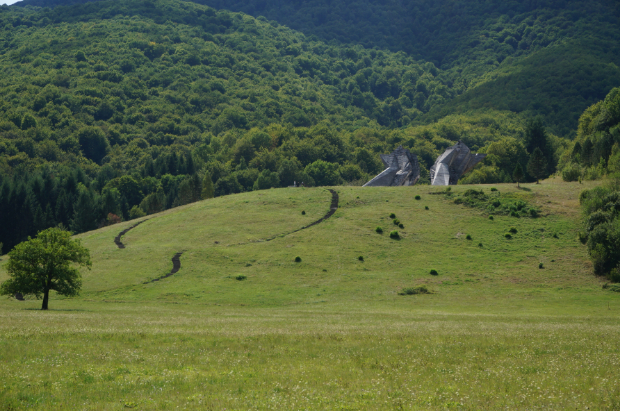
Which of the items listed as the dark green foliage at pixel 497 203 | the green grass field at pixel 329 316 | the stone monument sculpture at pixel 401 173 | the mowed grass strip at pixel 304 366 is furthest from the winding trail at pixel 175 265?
the stone monument sculpture at pixel 401 173

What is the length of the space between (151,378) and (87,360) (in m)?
3.88

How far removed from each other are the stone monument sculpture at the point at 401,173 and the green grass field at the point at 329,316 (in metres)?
11.9

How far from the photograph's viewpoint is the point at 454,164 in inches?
4365

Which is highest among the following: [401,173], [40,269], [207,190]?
[401,173]

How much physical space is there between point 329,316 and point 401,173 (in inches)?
2958

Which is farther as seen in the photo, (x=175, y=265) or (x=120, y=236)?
(x=120, y=236)

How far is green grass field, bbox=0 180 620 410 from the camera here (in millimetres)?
17172

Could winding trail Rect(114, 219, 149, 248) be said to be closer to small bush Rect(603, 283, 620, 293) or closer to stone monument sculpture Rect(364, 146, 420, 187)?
stone monument sculpture Rect(364, 146, 420, 187)

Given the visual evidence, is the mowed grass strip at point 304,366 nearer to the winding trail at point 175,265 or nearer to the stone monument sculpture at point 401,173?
the winding trail at point 175,265

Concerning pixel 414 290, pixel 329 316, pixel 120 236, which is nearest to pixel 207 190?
pixel 120 236

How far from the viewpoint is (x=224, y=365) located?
68.6 feet

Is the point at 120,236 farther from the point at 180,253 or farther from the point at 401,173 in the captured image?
the point at 401,173

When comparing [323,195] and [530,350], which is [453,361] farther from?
[323,195]

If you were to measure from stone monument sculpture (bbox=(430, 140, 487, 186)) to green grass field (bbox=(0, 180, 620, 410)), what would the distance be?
9.83 m
